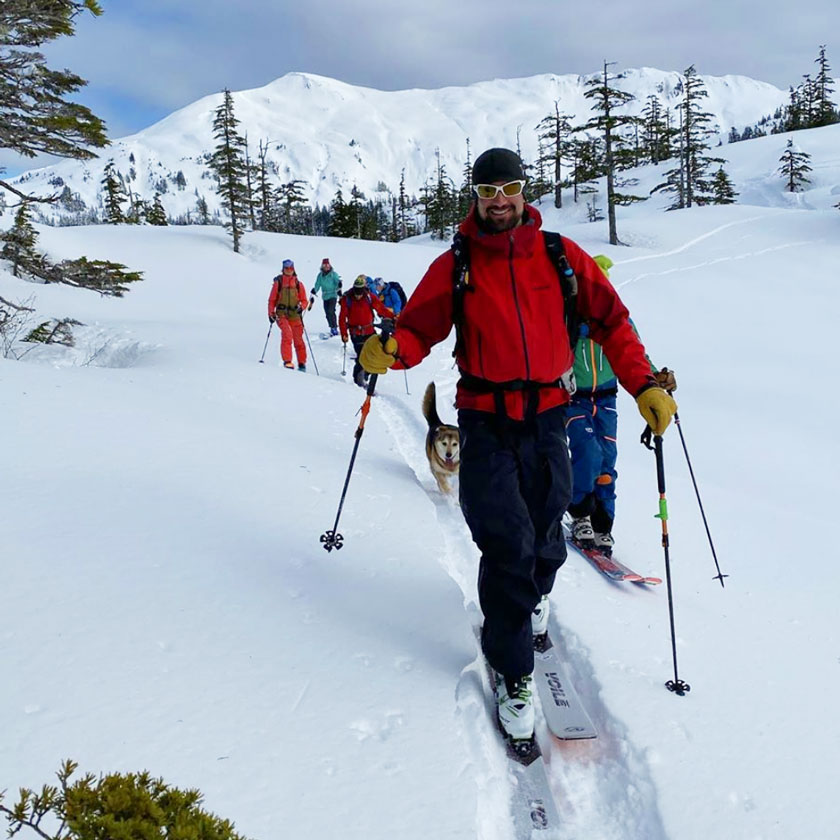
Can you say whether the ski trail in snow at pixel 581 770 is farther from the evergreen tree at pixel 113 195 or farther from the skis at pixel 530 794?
the evergreen tree at pixel 113 195

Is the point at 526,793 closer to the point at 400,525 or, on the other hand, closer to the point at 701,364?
the point at 400,525

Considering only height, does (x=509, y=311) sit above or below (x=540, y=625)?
above

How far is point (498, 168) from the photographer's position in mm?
2895

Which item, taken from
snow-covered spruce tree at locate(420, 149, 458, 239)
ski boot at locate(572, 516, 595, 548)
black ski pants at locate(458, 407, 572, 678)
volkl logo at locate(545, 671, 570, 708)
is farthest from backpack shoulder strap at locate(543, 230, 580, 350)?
snow-covered spruce tree at locate(420, 149, 458, 239)

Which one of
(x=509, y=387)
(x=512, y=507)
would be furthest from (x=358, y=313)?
(x=512, y=507)

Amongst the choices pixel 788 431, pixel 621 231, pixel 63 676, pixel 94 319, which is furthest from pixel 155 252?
pixel 63 676

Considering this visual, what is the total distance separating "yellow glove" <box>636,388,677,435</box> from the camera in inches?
121

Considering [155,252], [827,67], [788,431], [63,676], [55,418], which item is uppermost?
[827,67]

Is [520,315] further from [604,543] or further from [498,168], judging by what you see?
[604,543]

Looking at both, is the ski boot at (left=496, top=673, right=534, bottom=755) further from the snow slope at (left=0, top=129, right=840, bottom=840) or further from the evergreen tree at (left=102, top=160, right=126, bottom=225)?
the evergreen tree at (left=102, top=160, right=126, bottom=225)

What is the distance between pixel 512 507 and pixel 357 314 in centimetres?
1004

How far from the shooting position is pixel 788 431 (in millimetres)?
9977

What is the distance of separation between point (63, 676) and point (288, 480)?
125 inches

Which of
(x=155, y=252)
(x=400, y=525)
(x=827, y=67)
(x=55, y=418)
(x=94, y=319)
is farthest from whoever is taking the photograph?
(x=827, y=67)
